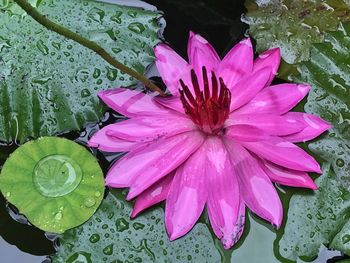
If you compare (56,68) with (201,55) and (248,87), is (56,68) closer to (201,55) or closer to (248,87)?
(201,55)

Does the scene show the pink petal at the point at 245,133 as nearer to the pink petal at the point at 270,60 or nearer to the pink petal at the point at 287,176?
the pink petal at the point at 287,176

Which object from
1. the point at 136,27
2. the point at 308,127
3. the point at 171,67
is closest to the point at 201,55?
the point at 171,67

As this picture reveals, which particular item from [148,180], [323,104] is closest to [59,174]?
[148,180]

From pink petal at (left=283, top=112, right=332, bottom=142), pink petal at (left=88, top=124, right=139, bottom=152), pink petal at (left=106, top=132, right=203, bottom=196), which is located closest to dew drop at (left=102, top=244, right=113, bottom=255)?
pink petal at (left=106, top=132, right=203, bottom=196)

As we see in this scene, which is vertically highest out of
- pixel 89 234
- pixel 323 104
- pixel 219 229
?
pixel 323 104

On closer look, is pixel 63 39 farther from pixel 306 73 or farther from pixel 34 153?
pixel 306 73

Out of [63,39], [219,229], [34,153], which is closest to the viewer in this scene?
[219,229]
